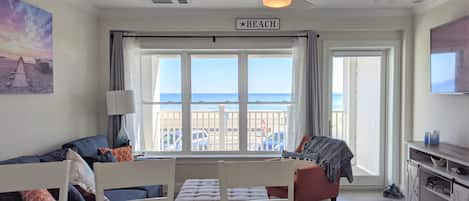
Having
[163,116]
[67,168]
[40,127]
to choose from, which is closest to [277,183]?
[67,168]

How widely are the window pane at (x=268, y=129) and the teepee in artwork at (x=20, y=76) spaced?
9.60 ft

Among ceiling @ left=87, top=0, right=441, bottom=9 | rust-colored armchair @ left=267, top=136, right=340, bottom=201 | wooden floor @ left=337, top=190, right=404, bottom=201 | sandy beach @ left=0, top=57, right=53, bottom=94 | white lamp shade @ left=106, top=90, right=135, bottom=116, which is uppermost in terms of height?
ceiling @ left=87, top=0, right=441, bottom=9

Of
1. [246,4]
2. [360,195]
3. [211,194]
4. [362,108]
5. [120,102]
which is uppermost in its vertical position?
[246,4]

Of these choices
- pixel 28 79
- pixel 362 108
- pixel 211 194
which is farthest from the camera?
pixel 362 108

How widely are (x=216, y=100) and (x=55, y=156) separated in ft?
7.84

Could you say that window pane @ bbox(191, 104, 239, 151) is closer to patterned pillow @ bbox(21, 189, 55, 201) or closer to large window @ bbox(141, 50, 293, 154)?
large window @ bbox(141, 50, 293, 154)

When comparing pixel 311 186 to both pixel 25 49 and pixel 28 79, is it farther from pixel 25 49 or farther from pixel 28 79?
A: pixel 25 49

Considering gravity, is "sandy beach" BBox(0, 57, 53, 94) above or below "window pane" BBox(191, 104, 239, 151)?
above

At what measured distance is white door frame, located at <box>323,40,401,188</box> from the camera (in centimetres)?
489

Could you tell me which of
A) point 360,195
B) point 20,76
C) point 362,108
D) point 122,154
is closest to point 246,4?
point 362,108

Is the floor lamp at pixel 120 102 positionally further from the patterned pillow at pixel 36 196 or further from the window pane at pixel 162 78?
the patterned pillow at pixel 36 196

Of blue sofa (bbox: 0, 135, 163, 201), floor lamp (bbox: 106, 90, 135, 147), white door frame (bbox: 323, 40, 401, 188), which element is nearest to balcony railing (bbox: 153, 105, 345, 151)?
white door frame (bbox: 323, 40, 401, 188)

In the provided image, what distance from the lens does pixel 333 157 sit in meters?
4.07

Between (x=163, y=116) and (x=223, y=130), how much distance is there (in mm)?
890
